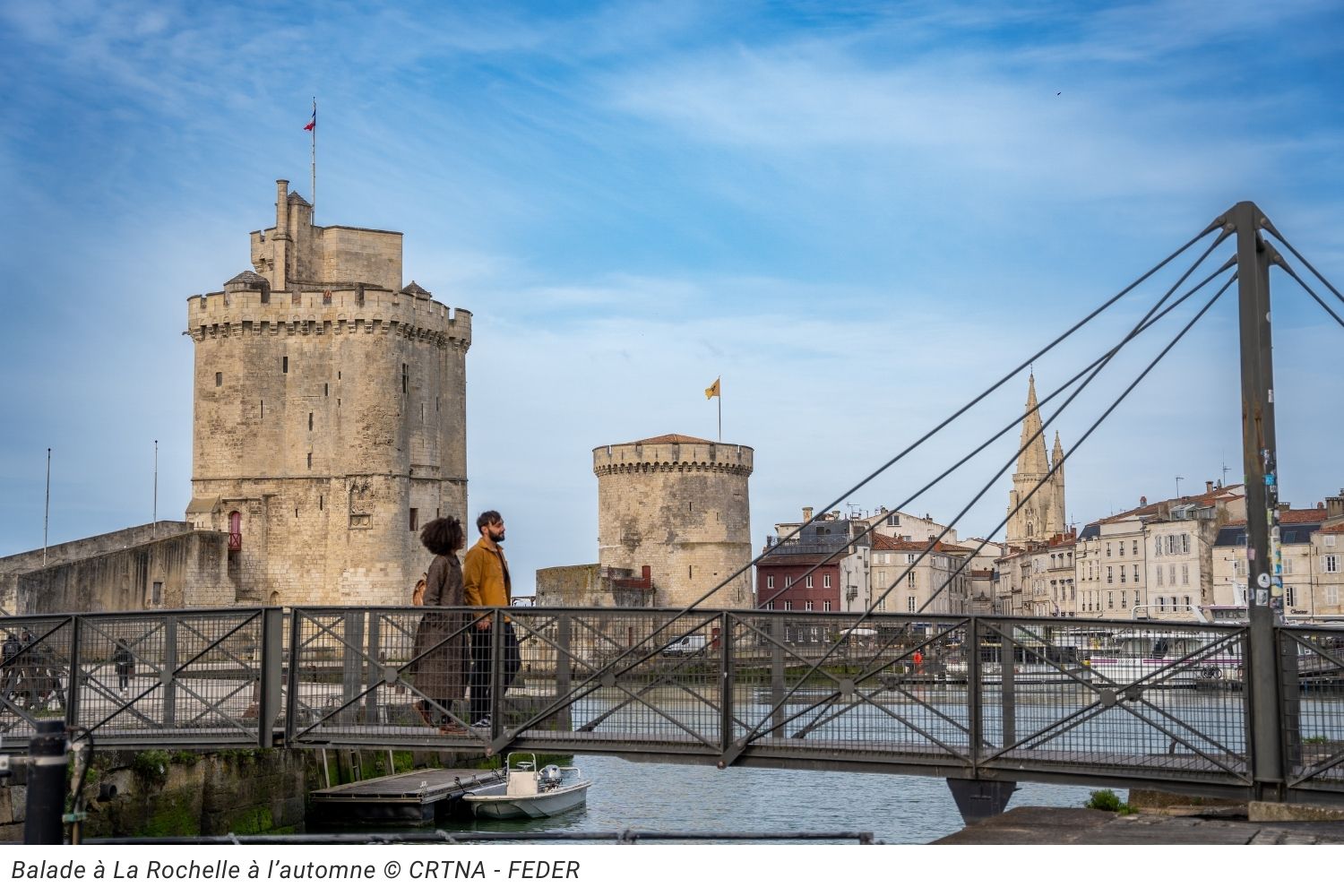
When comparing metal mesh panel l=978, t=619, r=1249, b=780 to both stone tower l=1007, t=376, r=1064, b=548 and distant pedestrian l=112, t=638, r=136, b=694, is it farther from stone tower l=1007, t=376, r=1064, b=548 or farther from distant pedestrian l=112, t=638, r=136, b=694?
stone tower l=1007, t=376, r=1064, b=548

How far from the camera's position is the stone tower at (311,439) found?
5175cm

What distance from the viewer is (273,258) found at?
54688mm

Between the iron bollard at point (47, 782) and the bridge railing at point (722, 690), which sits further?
the bridge railing at point (722, 690)

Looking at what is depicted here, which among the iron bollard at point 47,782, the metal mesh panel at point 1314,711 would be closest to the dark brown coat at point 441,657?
the iron bollard at point 47,782

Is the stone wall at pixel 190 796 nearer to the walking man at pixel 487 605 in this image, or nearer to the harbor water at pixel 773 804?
the harbor water at pixel 773 804

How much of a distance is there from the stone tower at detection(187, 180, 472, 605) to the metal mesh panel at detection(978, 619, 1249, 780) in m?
43.2

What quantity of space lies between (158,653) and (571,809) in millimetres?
13224

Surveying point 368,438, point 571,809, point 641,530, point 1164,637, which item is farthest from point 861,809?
point 641,530

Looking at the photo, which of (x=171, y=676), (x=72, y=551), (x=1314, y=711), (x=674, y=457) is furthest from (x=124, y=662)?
(x=674, y=457)

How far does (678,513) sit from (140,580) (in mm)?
27786

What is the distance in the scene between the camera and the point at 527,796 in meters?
23.0

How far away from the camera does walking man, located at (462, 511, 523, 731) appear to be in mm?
10742

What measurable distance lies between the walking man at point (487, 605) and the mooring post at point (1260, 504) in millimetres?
4602

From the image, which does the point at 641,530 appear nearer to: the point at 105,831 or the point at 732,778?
the point at 732,778
